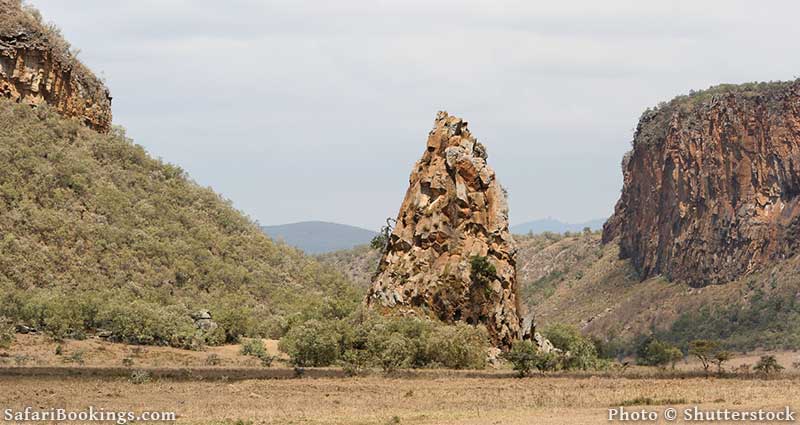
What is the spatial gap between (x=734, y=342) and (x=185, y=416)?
3079 inches

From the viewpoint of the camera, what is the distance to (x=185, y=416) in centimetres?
3859

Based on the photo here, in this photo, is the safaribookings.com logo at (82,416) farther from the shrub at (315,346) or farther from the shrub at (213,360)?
the shrub at (213,360)

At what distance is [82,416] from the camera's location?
37625mm

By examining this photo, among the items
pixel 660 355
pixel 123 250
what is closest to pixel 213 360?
pixel 123 250

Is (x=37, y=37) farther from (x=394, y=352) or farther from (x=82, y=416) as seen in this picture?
(x=82, y=416)

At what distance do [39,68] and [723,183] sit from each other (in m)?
67.3

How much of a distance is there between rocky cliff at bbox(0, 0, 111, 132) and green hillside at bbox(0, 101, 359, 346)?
4.05 ft

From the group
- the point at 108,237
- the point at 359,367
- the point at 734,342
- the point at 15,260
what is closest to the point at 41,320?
the point at 15,260

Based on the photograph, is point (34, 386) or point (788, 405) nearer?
point (788, 405)

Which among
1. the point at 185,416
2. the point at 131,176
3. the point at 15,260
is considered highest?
the point at 131,176

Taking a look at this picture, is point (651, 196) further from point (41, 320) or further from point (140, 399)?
point (140, 399)

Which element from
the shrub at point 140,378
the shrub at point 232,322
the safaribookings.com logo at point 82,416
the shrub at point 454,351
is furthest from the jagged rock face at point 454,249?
the safaribookings.com logo at point 82,416

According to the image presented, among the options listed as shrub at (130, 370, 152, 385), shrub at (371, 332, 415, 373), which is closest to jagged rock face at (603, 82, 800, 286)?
shrub at (371, 332, 415, 373)

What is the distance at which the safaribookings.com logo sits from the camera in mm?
36844
